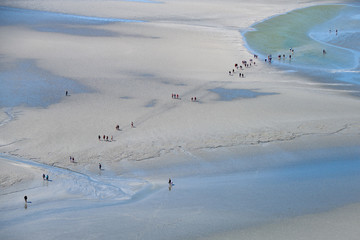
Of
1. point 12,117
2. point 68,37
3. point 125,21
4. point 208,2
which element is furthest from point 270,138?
point 208,2

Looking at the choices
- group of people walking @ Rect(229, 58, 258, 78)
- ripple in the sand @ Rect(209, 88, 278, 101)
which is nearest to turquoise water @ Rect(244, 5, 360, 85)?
group of people walking @ Rect(229, 58, 258, 78)

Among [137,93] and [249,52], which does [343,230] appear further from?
[249,52]

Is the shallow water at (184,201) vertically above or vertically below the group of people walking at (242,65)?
below

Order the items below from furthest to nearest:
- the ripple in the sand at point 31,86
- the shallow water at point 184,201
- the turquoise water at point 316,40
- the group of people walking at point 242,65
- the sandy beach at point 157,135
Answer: the turquoise water at point 316,40
the group of people walking at point 242,65
the ripple in the sand at point 31,86
the sandy beach at point 157,135
the shallow water at point 184,201

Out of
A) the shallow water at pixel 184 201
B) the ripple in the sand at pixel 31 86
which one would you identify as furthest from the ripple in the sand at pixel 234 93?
the ripple in the sand at pixel 31 86

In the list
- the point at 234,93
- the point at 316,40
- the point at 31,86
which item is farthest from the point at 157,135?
the point at 316,40

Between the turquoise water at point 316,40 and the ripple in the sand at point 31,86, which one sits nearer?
the ripple in the sand at point 31,86

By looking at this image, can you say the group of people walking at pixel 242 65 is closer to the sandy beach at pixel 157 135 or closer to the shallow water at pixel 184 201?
the sandy beach at pixel 157 135

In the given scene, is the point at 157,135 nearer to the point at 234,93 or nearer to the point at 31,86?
the point at 234,93
